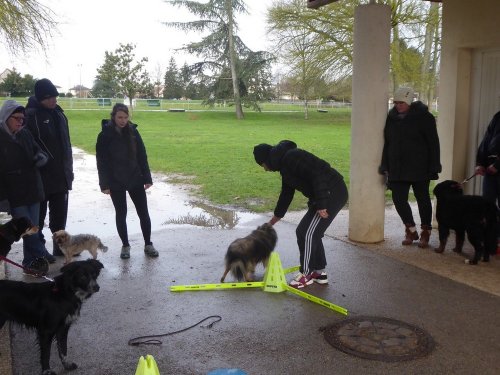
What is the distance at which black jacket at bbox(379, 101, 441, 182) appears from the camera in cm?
722

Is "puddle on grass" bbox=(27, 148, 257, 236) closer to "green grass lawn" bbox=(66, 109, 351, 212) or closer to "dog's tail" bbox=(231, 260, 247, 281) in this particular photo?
"green grass lawn" bbox=(66, 109, 351, 212)

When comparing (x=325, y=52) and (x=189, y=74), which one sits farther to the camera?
(x=189, y=74)

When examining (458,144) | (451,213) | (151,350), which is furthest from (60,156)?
(458,144)

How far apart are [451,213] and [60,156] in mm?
5293

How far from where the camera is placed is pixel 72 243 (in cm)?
678

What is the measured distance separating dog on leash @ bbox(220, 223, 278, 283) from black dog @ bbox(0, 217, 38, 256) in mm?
2229

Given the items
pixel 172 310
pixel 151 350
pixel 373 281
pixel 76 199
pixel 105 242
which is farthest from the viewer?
pixel 76 199

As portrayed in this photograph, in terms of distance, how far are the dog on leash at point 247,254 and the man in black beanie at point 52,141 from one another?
8.62 ft

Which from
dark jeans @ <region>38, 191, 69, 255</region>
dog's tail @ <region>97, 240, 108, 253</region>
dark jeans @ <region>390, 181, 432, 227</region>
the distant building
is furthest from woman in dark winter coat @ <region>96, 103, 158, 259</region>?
the distant building

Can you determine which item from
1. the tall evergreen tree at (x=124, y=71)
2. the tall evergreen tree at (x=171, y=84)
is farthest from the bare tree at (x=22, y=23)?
the tall evergreen tree at (x=171, y=84)

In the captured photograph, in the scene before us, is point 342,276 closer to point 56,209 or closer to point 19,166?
point 56,209

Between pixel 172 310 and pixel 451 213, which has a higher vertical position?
pixel 451 213

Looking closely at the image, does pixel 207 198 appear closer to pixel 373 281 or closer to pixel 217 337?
pixel 373 281

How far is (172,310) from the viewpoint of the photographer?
532cm
